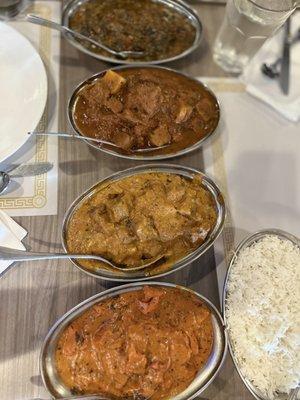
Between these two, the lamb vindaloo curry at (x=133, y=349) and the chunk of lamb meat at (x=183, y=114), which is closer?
the lamb vindaloo curry at (x=133, y=349)

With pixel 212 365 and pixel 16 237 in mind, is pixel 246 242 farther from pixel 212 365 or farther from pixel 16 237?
pixel 16 237

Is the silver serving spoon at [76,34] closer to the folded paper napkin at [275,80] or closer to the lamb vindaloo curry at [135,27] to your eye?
the lamb vindaloo curry at [135,27]

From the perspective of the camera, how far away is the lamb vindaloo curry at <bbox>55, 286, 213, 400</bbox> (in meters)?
1.53

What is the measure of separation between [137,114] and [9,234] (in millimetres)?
878

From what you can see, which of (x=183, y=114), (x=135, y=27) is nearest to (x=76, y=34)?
(x=135, y=27)

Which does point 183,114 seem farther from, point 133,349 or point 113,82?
point 133,349

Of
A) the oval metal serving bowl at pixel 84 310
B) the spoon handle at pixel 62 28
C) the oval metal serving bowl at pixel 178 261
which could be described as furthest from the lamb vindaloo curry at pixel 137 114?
the oval metal serving bowl at pixel 84 310

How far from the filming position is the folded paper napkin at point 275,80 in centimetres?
230

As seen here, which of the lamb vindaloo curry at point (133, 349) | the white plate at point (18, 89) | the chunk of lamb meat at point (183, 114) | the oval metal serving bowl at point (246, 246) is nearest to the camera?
the lamb vindaloo curry at point (133, 349)

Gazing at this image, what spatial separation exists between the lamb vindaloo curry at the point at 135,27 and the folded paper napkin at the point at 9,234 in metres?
1.12

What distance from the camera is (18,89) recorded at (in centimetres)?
200

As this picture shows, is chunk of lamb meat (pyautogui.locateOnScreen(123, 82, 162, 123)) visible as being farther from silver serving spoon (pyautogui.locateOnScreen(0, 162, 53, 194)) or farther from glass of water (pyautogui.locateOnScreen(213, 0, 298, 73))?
glass of water (pyautogui.locateOnScreen(213, 0, 298, 73))

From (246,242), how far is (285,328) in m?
0.43

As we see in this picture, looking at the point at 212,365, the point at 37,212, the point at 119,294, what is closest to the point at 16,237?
the point at 37,212
